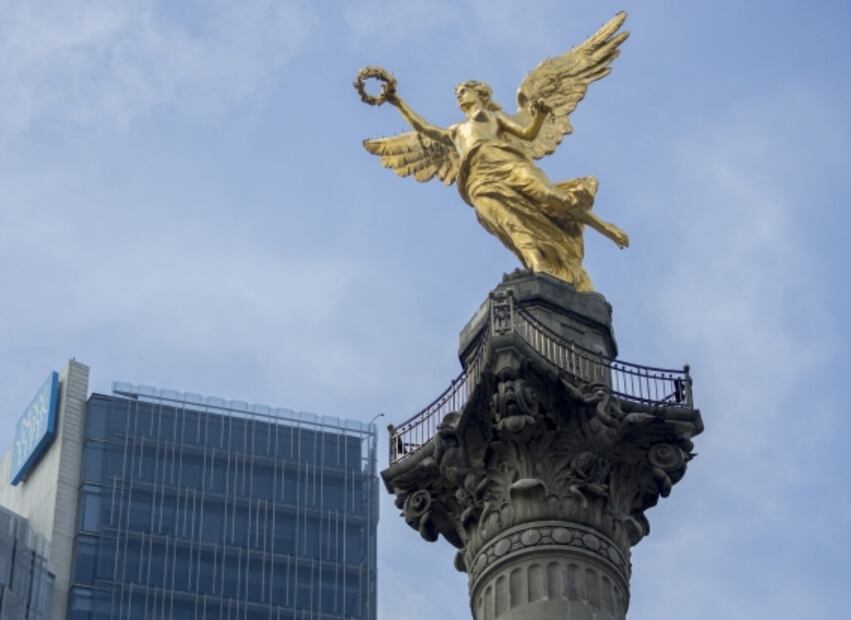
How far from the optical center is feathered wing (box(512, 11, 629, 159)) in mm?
37875

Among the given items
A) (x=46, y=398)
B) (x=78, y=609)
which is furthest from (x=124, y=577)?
(x=46, y=398)

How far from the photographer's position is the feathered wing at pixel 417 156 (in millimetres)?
37375

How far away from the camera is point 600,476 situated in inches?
1208

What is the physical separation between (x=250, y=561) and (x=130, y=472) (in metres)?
7.26

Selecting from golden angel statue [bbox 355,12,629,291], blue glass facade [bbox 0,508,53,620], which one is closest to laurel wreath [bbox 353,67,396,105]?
golden angel statue [bbox 355,12,629,291]

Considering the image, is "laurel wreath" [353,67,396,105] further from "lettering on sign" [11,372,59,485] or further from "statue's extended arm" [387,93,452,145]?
"lettering on sign" [11,372,59,485]

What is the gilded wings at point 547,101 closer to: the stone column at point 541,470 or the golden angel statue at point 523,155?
the golden angel statue at point 523,155

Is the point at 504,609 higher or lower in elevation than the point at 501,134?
lower

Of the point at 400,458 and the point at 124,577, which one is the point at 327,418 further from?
the point at 400,458

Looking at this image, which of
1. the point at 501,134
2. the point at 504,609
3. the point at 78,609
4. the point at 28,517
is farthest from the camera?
the point at 28,517

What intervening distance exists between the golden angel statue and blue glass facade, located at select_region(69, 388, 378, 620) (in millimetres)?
57475

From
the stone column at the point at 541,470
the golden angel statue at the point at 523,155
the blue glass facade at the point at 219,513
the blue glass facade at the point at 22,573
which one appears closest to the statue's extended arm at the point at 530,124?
the golden angel statue at the point at 523,155

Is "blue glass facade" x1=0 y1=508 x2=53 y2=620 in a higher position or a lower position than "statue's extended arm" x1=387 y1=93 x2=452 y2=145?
higher

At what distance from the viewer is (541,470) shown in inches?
1211
